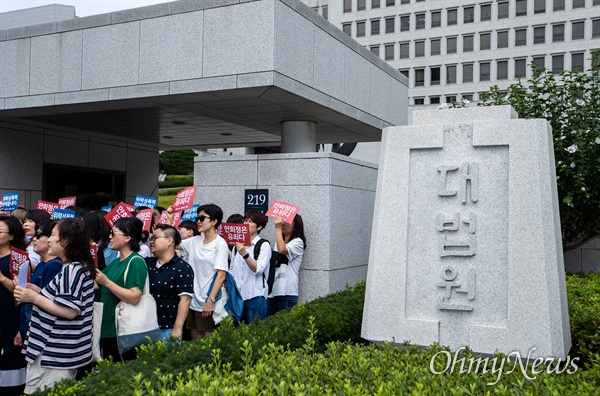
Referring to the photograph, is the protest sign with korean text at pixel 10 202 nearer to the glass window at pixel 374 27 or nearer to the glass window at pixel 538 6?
the glass window at pixel 538 6

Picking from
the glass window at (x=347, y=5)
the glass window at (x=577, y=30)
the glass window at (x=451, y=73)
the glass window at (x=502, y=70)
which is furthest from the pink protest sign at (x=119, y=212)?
the glass window at (x=347, y=5)

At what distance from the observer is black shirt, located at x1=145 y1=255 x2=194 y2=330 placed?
5.56 meters

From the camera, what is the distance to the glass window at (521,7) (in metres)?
56.1

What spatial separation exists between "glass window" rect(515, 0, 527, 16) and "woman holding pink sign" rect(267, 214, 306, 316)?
54.5m

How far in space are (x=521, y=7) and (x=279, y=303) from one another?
55485 mm

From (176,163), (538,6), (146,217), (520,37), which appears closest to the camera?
(146,217)

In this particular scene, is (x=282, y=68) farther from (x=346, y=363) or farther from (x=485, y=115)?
(x=346, y=363)

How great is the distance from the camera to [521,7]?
5628 cm

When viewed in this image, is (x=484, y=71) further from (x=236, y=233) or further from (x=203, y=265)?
(x=203, y=265)

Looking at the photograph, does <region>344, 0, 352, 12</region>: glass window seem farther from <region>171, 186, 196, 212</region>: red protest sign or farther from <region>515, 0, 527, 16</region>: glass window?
<region>171, 186, 196, 212</region>: red protest sign

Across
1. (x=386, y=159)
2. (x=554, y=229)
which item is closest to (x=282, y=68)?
(x=386, y=159)

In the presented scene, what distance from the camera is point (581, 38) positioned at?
53531 mm

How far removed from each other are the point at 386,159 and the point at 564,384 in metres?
2.43

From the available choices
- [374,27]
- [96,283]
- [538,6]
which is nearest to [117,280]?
[96,283]
